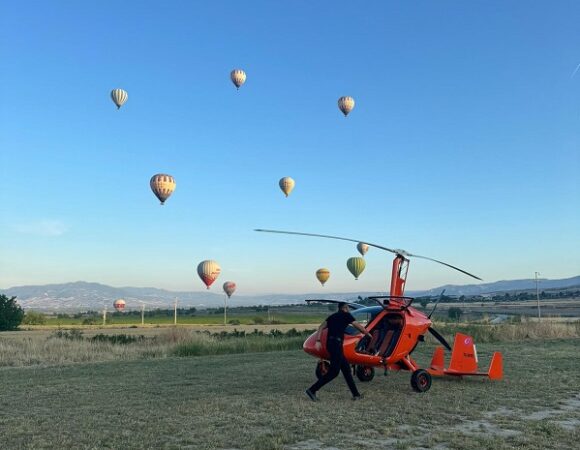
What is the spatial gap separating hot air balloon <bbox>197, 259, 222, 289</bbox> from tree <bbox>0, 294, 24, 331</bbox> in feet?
67.8

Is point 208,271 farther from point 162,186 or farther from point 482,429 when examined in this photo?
point 482,429

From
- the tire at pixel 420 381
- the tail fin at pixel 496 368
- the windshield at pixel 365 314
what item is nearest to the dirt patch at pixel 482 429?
the tire at pixel 420 381

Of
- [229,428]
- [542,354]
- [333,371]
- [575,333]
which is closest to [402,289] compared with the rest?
[333,371]

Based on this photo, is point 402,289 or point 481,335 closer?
point 402,289

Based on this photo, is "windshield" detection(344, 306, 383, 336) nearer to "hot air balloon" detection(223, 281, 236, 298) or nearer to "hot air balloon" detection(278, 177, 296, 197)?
"hot air balloon" detection(278, 177, 296, 197)

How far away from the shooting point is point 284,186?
51.6m

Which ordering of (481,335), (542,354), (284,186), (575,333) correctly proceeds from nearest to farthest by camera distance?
1. (542,354)
2. (481,335)
3. (575,333)
4. (284,186)

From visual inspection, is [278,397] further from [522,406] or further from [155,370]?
[155,370]

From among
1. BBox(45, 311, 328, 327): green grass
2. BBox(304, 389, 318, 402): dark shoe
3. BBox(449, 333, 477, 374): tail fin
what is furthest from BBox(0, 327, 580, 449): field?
BBox(45, 311, 328, 327): green grass

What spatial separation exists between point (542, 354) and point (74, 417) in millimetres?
15706

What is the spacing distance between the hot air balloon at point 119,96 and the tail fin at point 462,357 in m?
39.7

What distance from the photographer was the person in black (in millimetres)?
9695

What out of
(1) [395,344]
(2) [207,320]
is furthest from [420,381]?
(2) [207,320]

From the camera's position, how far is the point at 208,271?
213ft
